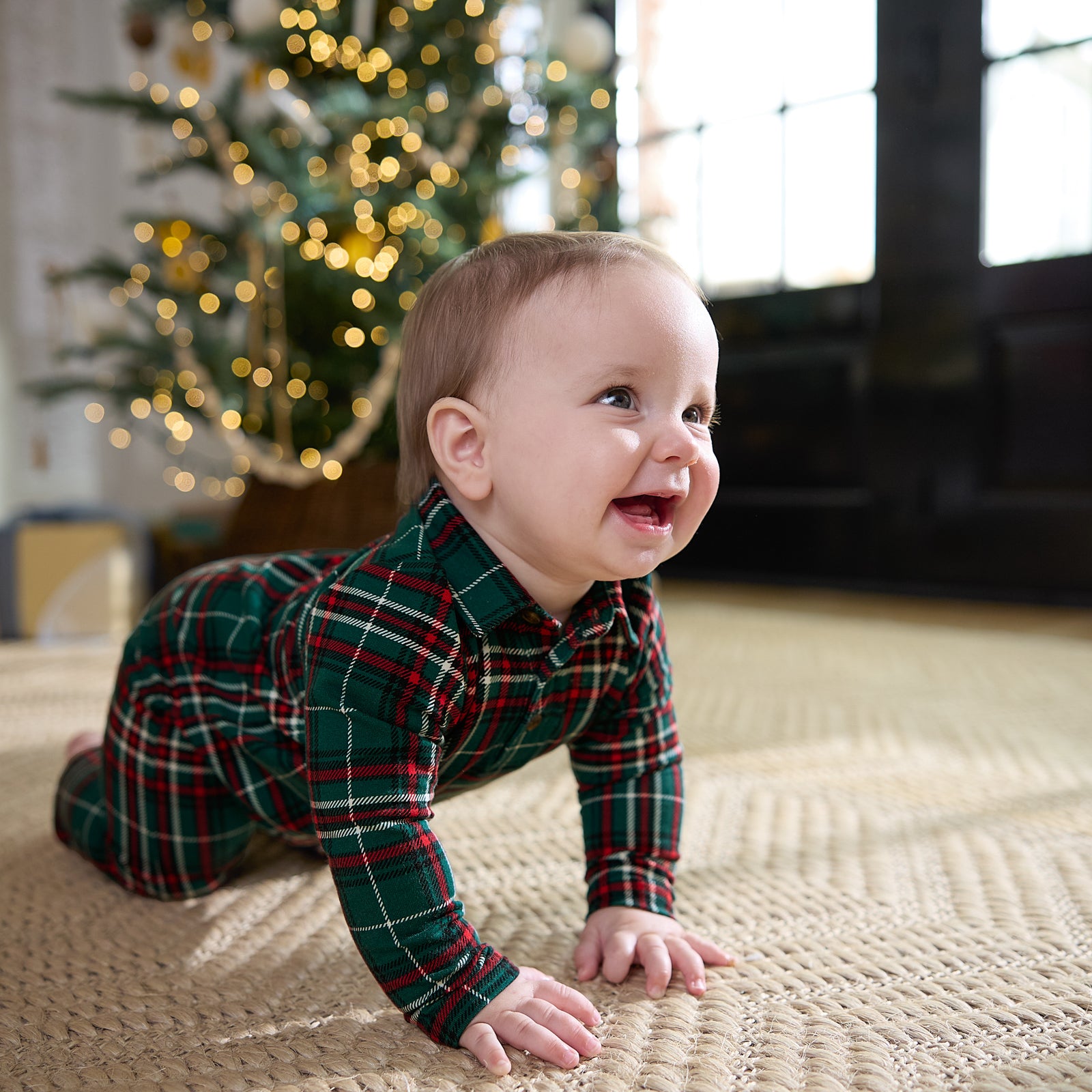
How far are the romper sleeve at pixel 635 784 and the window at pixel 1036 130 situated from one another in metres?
1.56

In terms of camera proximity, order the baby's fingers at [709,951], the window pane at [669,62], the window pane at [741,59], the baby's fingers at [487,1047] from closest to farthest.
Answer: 1. the baby's fingers at [487,1047]
2. the baby's fingers at [709,951]
3. the window pane at [741,59]
4. the window pane at [669,62]

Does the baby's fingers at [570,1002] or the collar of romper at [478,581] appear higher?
the collar of romper at [478,581]

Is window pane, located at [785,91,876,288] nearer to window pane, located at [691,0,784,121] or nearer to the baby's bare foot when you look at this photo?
window pane, located at [691,0,784,121]

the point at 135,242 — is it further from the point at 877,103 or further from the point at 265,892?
the point at 265,892

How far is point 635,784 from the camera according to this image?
620mm

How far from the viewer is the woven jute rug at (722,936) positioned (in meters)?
0.47

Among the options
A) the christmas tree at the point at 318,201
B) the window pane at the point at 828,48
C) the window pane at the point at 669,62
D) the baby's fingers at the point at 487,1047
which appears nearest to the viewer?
the baby's fingers at the point at 487,1047

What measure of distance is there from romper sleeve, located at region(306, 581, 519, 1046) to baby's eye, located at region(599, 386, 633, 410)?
128mm

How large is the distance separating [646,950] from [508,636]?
0.19m

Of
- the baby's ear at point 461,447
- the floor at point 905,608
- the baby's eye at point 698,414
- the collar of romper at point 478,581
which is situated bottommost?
the floor at point 905,608

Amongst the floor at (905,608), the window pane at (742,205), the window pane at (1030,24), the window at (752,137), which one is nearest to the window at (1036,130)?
the window pane at (1030,24)

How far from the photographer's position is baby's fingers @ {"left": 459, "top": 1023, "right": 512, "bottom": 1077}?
46cm

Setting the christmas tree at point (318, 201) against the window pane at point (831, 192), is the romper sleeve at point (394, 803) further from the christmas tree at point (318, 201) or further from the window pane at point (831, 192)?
the window pane at point (831, 192)

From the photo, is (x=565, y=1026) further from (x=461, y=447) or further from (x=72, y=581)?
(x=72, y=581)
